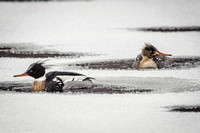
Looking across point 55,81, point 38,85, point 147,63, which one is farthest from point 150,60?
point 38,85

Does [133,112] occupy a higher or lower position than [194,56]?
lower

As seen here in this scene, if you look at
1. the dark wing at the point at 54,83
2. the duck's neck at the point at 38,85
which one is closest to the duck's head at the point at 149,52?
the dark wing at the point at 54,83

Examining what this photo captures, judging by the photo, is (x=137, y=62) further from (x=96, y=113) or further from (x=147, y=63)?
(x=96, y=113)

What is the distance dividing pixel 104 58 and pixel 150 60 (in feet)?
2.25

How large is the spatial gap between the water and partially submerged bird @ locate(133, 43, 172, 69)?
0.56 feet

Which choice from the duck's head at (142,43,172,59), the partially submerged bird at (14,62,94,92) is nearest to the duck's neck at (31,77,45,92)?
the partially submerged bird at (14,62,94,92)

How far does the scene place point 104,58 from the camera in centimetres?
543

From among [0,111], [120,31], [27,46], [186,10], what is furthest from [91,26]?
[0,111]

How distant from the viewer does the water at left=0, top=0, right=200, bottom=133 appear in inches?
137

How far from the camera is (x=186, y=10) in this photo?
27.0ft

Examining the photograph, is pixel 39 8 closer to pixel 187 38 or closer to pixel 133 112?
pixel 187 38

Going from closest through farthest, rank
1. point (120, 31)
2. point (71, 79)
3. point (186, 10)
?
point (71, 79) < point (120, 31) < point (186, 10)

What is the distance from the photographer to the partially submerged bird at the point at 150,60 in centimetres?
496

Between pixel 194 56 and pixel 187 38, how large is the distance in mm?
916
